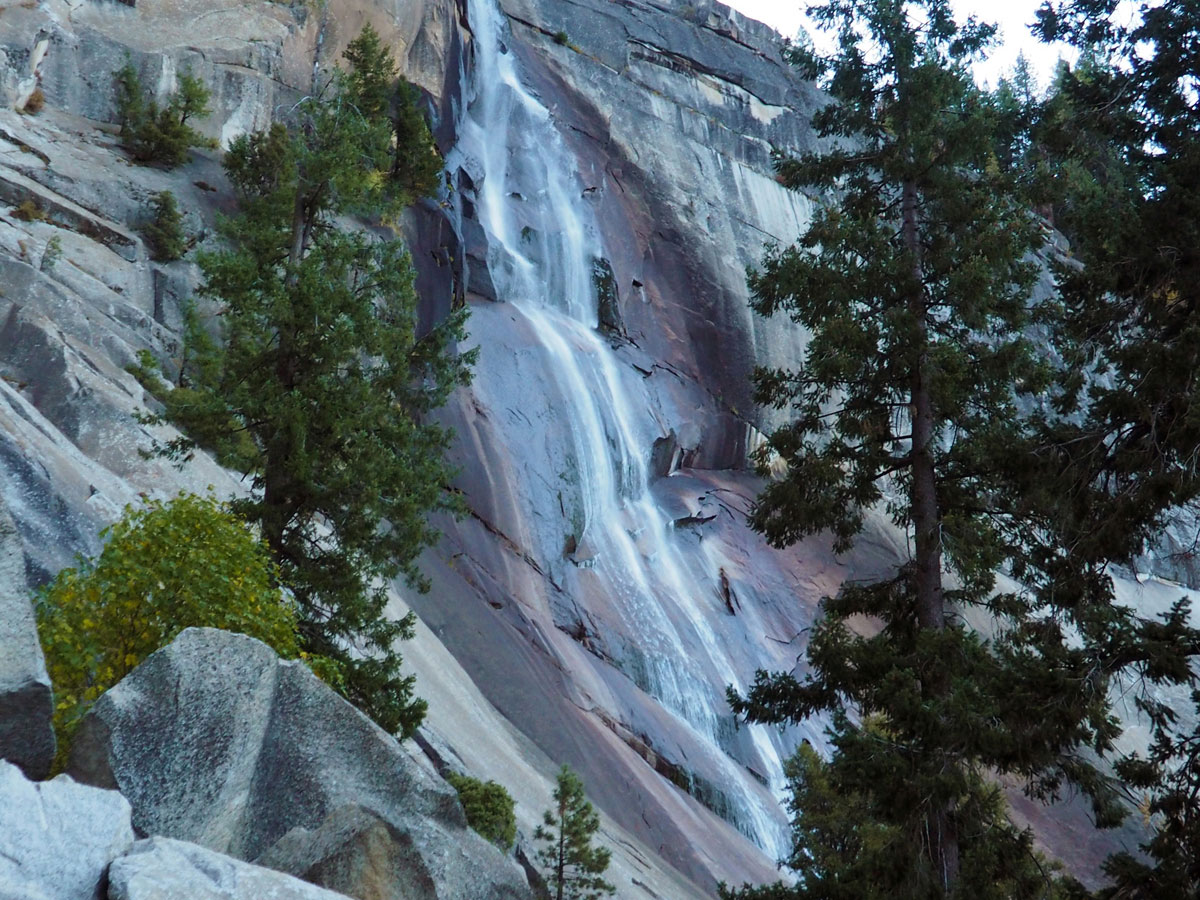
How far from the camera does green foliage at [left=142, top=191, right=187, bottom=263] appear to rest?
2447 centimetres

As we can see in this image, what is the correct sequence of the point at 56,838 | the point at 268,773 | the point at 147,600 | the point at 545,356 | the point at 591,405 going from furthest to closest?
1. the point at 545,356
2. the point at 591,405
3. the point at 147,600
4. the point at 268,773
5. the point at 56,838

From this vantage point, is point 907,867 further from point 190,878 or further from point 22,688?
point 22,688

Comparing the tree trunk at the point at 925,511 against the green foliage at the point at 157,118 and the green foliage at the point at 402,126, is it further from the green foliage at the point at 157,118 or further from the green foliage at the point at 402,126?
the green foliage at the point at 402,126

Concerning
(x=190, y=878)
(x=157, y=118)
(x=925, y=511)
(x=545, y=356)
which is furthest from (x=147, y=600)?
(x=545, y=356)

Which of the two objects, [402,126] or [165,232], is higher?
[402,126]

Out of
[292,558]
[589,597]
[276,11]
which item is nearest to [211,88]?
[276,11]

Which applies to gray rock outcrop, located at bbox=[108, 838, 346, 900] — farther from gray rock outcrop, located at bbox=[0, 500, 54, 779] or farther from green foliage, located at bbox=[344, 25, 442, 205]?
green foliage, located at bbox=[344, 25, 442, 205]

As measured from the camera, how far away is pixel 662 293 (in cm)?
4172

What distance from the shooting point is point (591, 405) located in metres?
33.0

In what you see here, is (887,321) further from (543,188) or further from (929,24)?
(543,188)

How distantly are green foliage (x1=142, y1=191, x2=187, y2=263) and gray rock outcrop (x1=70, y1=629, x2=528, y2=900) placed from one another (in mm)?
18292

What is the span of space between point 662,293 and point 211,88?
18.4 meters

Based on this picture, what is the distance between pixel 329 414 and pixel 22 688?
7359 millimetres

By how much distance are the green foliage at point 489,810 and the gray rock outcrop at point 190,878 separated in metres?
7.34
